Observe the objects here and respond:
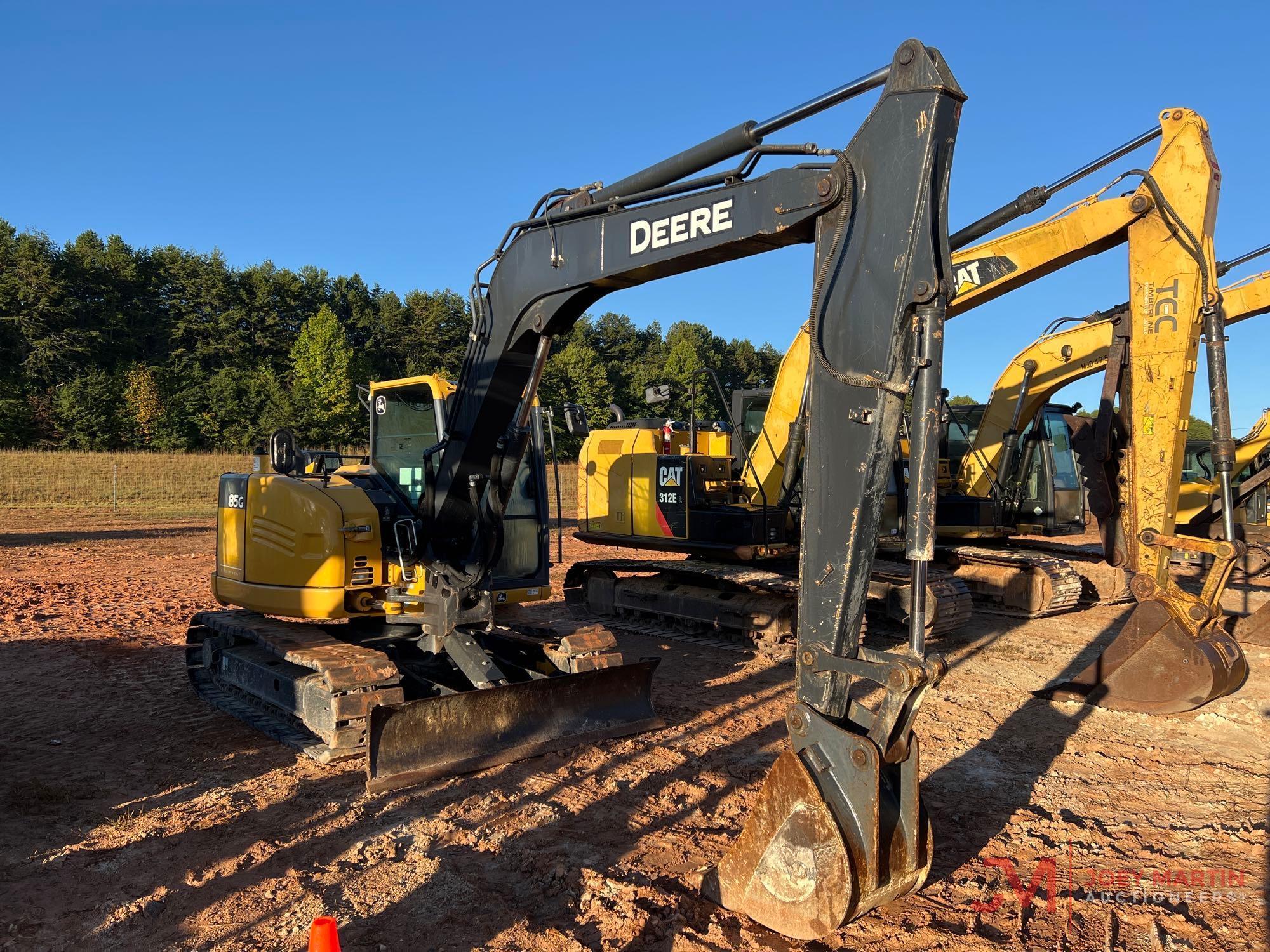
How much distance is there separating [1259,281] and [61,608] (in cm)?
1474

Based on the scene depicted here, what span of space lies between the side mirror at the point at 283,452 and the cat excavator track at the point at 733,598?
4.91 m

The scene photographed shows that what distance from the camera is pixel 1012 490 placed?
42.4 feet

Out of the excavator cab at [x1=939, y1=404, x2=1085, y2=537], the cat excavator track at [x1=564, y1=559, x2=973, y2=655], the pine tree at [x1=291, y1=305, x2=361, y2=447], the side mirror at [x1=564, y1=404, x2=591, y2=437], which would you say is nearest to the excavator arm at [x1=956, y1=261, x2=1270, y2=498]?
the excavator cab at [x1=939, y1=404, x2=1085, y2=537]

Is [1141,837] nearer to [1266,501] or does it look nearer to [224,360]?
[1266,501]

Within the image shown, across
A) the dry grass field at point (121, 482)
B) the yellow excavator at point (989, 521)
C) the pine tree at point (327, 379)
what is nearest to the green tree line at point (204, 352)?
the pine tree at point (327, 379)

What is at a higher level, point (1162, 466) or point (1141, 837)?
point (1162, 466)

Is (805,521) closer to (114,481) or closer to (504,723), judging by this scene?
(504,723)

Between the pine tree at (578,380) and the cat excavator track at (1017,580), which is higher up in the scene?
the pine tree at (578,380)

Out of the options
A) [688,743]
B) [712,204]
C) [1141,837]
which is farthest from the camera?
[688,743]

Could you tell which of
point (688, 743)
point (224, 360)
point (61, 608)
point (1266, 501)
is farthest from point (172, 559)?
point (224, 360)

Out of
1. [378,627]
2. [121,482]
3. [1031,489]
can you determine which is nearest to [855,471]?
[378,627]

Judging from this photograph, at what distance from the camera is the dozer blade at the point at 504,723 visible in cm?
550

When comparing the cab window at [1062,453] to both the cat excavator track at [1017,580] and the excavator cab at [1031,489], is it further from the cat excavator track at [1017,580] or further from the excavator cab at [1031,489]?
the cat excavator track at [1017,580]

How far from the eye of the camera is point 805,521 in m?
3.93
